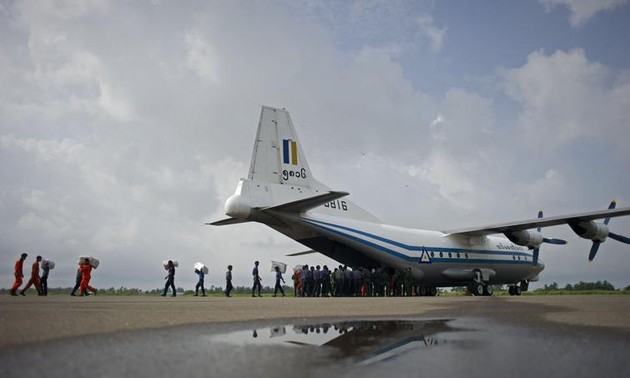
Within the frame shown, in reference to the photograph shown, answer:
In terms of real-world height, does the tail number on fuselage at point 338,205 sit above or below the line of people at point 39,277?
above

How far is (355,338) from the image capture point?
14.3 ft

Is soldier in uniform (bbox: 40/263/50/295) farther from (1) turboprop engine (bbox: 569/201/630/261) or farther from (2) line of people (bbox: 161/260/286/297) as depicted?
(1) turboprop engine (bbox: 569/201/630/261)

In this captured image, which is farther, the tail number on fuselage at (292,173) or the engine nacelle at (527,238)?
the engine nacelle at (527,238)

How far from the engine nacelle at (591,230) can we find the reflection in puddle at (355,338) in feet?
57.9

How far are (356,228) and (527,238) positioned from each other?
916 cm

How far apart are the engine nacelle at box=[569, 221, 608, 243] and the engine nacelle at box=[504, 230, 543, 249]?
7.65 feet

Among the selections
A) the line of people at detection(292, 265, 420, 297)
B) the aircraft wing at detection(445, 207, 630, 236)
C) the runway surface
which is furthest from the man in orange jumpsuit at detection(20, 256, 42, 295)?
the aircraft wing at detection(445, 207, 630, 236)

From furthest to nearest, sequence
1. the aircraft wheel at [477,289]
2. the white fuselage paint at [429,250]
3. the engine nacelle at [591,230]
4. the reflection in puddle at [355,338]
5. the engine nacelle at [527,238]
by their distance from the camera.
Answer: the aircraft wheel at [477,289], the engine nacelle at [527,238], the engine nacelle at [591,230], the white fuselage paint at [429,250], the reflection in puddle at [355,338]

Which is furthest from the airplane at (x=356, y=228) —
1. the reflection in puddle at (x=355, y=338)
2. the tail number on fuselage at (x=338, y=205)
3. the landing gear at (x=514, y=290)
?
the reflection in puddle at (x=355, y=338)

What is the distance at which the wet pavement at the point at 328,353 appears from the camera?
9.34ft

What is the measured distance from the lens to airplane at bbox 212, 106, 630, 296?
55.9ft

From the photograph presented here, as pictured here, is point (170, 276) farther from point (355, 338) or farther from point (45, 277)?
point (355, 338)

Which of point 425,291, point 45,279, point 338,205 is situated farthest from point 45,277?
point 425,291

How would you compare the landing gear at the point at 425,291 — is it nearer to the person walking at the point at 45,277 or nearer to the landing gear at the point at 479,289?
the landing gear at the point at 479,289
